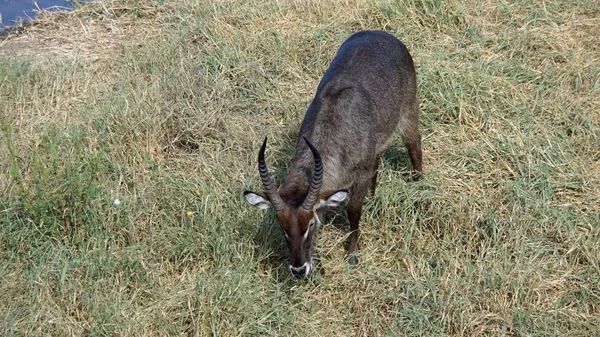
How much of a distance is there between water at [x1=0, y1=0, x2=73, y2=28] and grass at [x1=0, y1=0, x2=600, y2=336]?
101 cm

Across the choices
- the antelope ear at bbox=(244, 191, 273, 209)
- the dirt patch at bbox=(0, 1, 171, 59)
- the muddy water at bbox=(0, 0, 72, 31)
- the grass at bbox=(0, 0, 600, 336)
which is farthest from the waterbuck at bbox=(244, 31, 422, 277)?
the muddy water at bbox=(0, 0, 72, 31)

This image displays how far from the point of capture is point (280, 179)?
634 cm

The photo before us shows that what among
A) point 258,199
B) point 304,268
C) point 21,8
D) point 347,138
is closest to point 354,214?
point 347,138

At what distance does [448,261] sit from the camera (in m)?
5.49

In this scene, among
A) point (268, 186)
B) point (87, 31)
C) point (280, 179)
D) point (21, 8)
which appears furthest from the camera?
point (21, 8)

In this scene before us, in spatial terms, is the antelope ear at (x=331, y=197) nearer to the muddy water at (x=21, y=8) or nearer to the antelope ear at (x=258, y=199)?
the antelope ear at (x=258, y=199)

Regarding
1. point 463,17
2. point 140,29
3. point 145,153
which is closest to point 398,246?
point 145,153

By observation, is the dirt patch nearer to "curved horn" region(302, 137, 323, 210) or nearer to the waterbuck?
the waterbuck

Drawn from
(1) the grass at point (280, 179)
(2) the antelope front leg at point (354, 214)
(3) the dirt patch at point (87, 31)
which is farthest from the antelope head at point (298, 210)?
(3) the dirt patch at point (87, 31)

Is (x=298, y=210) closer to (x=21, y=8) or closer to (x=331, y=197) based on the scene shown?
(x=331, y=197)

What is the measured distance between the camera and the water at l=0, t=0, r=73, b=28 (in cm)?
946

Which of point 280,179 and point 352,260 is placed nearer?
point 352,260

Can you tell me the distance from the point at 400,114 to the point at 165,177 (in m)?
2.02

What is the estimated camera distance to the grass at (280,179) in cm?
514
